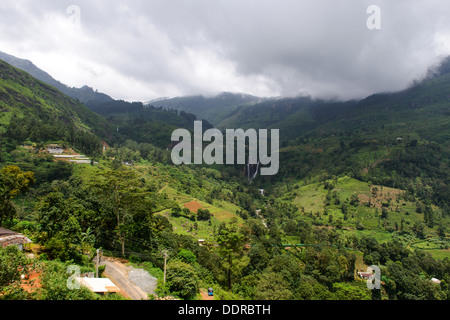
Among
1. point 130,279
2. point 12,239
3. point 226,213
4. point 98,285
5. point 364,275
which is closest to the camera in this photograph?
point 98,285

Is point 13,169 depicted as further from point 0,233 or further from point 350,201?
point 350,201

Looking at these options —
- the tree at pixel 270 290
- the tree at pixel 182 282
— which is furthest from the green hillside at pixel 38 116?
the tree at pixel 270 290

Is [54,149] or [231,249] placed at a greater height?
[54,149]

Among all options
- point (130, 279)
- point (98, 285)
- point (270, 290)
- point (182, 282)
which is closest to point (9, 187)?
point (130, 279)

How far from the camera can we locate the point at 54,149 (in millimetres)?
76250

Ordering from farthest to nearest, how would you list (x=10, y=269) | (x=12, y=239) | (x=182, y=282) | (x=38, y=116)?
(x=38, y=116) → (x=12, y=239) → (x=182, y=282) → (x=10, y=269)

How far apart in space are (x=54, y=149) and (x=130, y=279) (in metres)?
73.6

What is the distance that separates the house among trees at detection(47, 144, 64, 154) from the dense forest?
8.43 ft

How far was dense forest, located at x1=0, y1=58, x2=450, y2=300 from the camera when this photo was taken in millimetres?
23203

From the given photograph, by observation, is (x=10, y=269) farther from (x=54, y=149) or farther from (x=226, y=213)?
(x=54, y=149)

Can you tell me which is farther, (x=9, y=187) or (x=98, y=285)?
(x=9, y=187)

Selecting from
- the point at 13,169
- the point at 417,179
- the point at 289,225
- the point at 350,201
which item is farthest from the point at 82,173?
the point at 417,179
